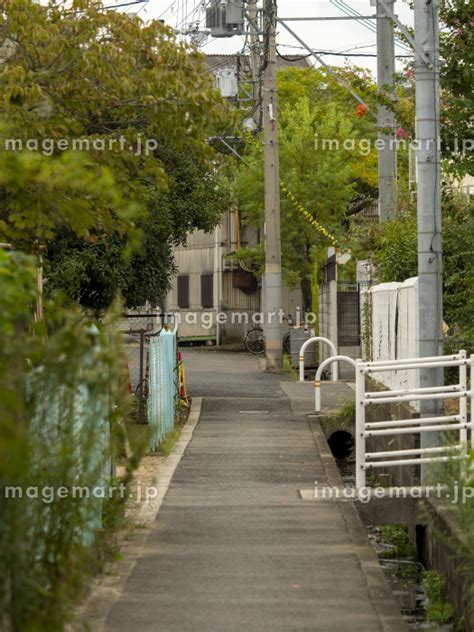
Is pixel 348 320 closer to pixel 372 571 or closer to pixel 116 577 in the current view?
pixel 372 571

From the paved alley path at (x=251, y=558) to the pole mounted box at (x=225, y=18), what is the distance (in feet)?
54.9

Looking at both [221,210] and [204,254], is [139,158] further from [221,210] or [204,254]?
[204,254]

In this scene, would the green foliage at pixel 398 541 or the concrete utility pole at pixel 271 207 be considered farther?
the concrete utility pole at pixel 271 207

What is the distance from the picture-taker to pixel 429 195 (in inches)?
482

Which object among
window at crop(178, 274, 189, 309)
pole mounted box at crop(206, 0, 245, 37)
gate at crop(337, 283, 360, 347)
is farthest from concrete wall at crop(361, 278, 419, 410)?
window at crop(178, 274, 189, 309)

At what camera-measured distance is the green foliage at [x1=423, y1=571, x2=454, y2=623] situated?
32.5 ft

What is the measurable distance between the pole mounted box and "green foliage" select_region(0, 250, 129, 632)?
25.0 meters

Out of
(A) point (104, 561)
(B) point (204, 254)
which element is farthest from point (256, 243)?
(A) point (104, 561)

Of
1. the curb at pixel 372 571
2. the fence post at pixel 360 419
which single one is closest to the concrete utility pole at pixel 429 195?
the fence post at pixel 360 419

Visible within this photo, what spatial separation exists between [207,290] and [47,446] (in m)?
45.8

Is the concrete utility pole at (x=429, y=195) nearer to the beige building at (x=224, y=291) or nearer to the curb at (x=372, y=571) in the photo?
the curb at (x=372, y=571)

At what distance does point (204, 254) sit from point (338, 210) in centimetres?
950

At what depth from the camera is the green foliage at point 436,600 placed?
990 cm

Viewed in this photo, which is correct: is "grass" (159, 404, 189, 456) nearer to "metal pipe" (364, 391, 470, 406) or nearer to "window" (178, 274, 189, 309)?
"metal pipe" (364, 391, 470, 406)
